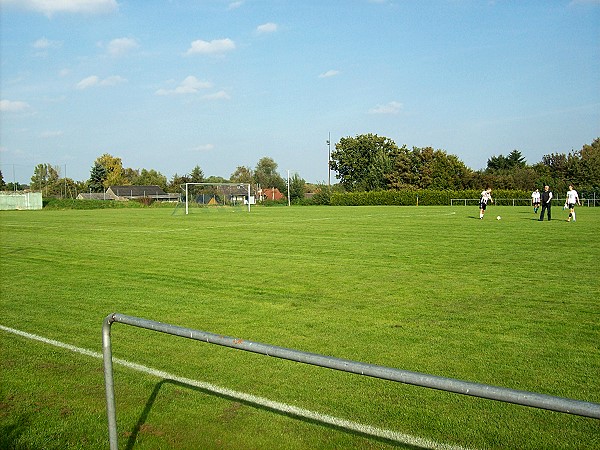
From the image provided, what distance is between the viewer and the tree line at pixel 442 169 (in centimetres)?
7894

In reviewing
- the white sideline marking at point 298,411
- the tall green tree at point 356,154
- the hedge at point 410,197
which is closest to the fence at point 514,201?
the hedge at point 410,197

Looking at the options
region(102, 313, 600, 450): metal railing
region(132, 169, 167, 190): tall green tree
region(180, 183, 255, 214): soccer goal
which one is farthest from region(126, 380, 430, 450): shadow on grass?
region(132, 169, 167, 190): tall green tree

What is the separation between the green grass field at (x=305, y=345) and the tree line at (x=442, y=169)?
57.5 meters

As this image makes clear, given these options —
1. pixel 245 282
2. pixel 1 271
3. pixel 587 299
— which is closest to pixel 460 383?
pixel 587 299

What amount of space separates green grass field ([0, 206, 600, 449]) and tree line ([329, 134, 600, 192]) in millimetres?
57547

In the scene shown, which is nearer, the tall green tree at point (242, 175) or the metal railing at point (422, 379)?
the metal railing at point (422, 379)

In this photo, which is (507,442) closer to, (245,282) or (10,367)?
(10,367)

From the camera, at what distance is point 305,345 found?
21.8 feet

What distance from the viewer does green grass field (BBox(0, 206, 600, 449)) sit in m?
4.40

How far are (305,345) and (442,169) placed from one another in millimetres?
83992

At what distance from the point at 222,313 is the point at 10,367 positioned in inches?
126

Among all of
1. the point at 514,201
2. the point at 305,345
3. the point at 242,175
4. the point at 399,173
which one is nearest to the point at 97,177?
the point at 242,175

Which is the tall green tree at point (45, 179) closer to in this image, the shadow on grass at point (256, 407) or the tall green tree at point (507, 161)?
the tall green tree at point (507, 161)

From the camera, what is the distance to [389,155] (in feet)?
341
